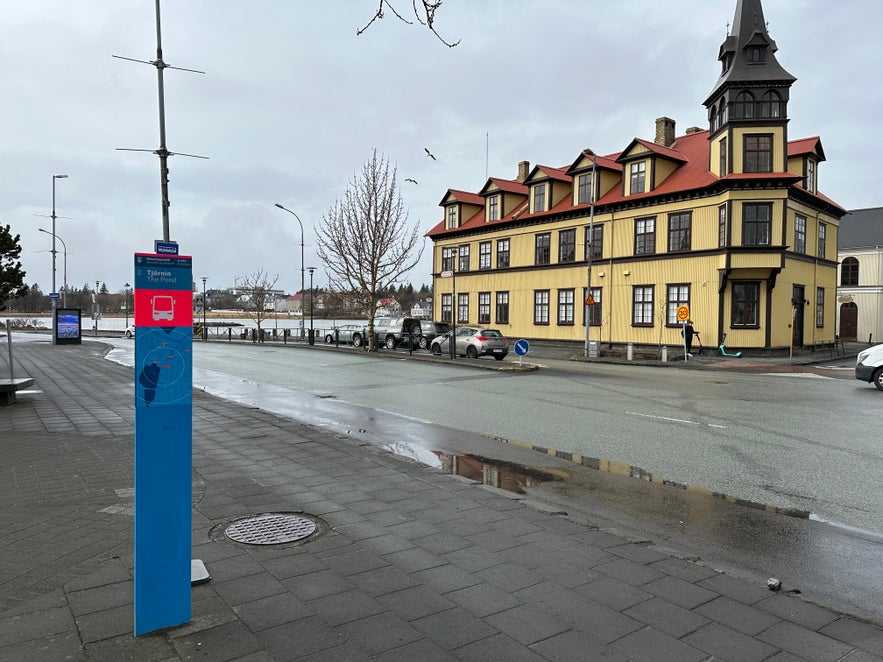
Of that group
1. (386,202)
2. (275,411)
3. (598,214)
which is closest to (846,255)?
(598,214)

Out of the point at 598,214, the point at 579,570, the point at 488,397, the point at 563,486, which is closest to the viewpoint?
the point at 579,570

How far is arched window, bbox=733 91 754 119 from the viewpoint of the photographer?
29.2m

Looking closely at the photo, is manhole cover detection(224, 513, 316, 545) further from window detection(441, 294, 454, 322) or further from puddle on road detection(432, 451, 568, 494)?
window detection(441, 294, 454, 322)

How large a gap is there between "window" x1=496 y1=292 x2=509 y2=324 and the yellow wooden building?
0.08 m

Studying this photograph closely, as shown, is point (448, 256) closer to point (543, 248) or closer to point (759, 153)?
point (543, 248)

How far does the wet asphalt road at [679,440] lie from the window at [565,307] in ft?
58.0

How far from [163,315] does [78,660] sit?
1.66m

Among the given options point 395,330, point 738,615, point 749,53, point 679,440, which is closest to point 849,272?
point 749,53

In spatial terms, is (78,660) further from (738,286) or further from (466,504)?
(738,286)

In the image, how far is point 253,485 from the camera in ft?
19.9

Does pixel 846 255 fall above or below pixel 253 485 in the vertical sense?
above

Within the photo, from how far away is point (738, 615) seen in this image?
342 centimetres

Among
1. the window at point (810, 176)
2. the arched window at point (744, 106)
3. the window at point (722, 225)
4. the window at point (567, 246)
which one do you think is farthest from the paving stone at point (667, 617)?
the window at point (810, 176)

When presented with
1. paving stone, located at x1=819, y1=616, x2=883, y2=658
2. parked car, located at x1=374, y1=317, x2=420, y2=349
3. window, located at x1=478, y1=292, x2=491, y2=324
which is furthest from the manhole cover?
window, located at x1=478, y1=292, x2=491, y2=324
